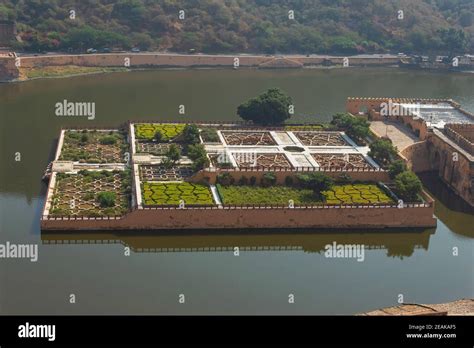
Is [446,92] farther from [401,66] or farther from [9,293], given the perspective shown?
[9,293]

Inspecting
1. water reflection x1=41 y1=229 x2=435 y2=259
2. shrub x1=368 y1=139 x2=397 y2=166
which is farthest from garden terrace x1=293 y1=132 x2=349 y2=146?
water reflection x1=41 y1=229 x2=435 y2=259

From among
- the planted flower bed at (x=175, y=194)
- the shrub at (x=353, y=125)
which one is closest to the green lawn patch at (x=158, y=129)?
the planted flower bed at (x=175, y=194)

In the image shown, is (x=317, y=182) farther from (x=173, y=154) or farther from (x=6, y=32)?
(x=6, y=32)

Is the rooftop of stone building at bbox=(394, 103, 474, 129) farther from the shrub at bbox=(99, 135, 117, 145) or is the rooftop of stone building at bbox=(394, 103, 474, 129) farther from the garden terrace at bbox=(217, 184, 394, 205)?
the shrub at bbox=(99, 135, 117, 145)

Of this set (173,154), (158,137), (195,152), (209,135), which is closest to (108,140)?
(158,137)
